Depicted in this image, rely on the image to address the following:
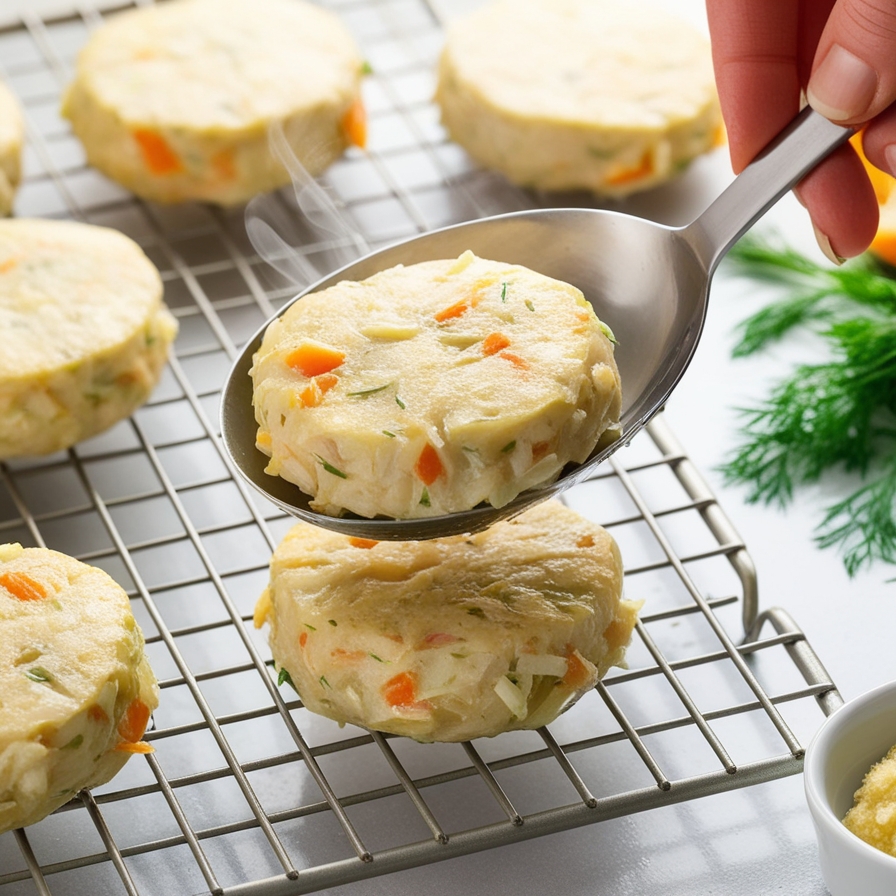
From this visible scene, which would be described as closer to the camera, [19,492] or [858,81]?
[858,81]

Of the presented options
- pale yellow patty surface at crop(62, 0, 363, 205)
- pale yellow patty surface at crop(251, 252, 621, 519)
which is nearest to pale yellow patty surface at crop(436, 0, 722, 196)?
pale yellow patty surface at crop(62, 0, 363, 205)

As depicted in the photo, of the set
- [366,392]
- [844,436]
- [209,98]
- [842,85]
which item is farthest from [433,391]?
[209,98]

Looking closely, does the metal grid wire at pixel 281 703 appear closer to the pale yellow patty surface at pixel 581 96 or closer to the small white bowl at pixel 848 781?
the small white bowl at pixel 848 781

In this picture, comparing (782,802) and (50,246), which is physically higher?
(50,246)

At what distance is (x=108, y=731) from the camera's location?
2.31 metres

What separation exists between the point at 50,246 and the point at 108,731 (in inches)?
57.3

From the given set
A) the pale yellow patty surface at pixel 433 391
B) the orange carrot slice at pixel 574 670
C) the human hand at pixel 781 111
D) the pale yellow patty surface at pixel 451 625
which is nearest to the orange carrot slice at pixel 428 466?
the pale yellow patty surface at pixel 433 391

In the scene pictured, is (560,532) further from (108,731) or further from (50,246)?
(50,246)

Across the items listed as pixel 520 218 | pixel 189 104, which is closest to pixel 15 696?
pixel 520 218

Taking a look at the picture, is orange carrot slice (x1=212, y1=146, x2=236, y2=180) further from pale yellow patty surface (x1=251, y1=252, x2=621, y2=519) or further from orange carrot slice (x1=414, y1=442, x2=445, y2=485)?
orange carrot slice (x1=414, y1=442, x2=445, y2=485)

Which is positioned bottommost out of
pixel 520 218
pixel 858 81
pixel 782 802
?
pixel 782 802

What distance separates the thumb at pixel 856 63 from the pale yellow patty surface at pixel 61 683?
60.2 inches

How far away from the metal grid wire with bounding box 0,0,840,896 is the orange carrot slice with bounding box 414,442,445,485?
59cm

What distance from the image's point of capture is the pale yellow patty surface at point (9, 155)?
3.78 meters
